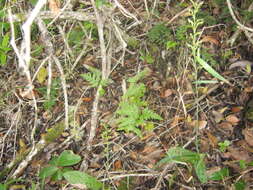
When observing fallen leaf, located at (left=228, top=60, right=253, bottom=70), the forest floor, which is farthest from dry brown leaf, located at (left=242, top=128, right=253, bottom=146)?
fallen leaf, located at (left=228, top=60, right=253, bottom=70)

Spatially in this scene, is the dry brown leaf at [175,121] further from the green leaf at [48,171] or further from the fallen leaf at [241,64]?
the green leaf at [48,171]

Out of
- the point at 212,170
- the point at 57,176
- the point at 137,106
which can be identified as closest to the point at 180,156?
the point at 212,170

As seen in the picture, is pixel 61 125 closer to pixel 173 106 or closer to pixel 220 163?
pixel 173 106

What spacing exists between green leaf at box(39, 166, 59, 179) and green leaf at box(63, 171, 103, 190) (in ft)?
0.47

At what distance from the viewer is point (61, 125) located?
8.24 feet

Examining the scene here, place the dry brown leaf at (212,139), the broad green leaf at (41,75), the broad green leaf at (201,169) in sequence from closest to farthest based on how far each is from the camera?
the broad green leaf at (201,169)
the dry brown leaf at (212,139)
the broad green leaf at (41,75)

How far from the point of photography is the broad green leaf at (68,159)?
7.33ft

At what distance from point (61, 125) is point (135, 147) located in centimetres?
66

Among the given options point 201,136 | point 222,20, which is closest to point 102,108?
point 201,136

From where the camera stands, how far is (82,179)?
211 cm

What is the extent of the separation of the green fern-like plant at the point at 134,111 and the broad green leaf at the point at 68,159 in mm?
401

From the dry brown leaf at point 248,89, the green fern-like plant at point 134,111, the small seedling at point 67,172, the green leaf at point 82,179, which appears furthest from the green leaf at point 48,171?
the dry brown leaf at point 248,89

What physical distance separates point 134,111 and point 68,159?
2.03 ft

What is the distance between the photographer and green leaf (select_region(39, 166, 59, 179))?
2.21 meters
